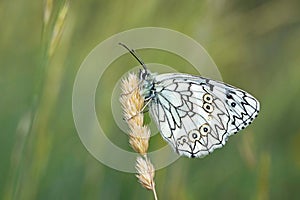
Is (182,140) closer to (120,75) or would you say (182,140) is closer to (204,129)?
(204,129)

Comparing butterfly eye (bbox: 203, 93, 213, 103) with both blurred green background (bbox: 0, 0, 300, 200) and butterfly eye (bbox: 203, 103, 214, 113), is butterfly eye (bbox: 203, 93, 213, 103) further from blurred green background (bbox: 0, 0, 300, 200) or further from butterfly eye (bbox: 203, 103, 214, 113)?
blurred green background (bbox: 0, 0, 300, 200)

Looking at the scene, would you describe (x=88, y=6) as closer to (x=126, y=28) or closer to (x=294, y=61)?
(x=126, y=28)

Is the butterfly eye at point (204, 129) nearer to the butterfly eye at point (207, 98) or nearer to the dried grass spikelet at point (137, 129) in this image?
the butterfly eye at point (207, 98)

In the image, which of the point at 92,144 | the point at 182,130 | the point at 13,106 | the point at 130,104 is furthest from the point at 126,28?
the point at 130,104

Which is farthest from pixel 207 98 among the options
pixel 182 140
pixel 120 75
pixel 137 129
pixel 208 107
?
pixel 120 75

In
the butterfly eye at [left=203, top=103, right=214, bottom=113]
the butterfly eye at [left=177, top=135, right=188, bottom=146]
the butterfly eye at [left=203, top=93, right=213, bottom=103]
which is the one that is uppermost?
the butterfly eye at [left=203, top=93, right=213, bottom=103]

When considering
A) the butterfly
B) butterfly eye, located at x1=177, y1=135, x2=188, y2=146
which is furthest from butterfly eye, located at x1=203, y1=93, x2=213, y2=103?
butterfly eye, located at x1=177, y1=135, x2=188, y2=146
